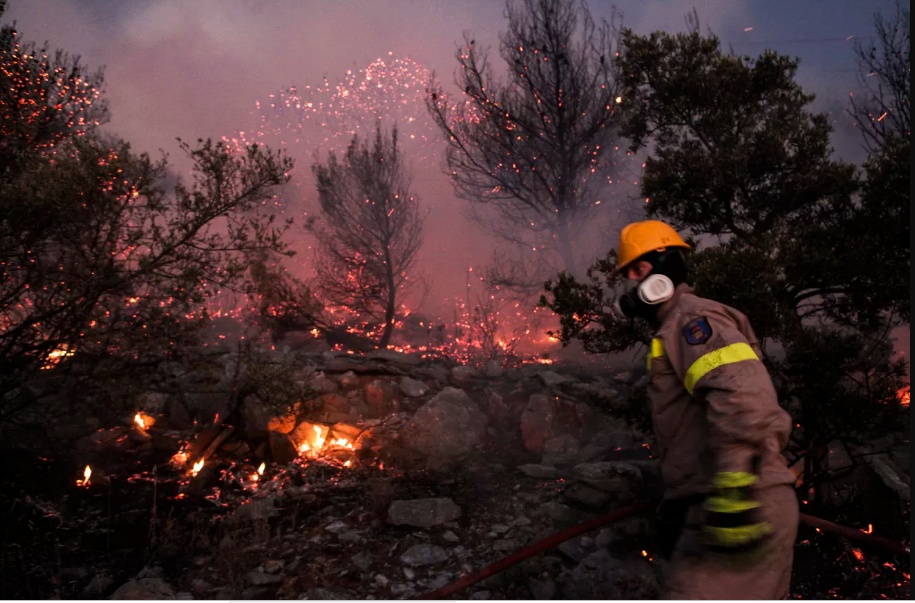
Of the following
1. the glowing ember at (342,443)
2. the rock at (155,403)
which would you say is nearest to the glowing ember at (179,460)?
the rock at (155,403)

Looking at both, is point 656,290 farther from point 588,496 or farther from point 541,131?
point 541,131

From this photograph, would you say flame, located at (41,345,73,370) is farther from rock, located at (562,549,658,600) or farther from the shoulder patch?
the shoulder patch

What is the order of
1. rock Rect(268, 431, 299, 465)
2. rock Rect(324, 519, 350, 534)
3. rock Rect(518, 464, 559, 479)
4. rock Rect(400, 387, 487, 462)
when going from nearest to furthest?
rock Rect(324, 519, 350, 534) < rock Rect(518, 464, 559, 479) < rock Rect(268, 431, 299, 465) < rock Rect(400, 387, 487, 462)

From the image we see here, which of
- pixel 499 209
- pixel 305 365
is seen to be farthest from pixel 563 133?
pixel 305 365

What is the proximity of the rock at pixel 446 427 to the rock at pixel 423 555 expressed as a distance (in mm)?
2423

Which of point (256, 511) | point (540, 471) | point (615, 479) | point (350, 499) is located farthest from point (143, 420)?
point (615, 479)

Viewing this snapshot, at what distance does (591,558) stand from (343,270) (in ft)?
39.3

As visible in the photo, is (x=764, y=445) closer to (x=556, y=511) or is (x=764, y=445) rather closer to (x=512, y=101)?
(x=556, y=511)

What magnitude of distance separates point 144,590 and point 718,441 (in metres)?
4.23

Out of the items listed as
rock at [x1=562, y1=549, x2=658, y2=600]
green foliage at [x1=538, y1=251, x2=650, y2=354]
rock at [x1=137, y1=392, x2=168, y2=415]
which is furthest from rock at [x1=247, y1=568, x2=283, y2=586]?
rock at [x1=137, y1=392, x2=168, y2=415]

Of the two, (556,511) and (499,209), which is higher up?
(499,209)

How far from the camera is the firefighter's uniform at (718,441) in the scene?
201 cm

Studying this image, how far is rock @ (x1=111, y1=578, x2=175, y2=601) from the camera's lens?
157 inches

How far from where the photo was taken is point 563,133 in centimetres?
1459
